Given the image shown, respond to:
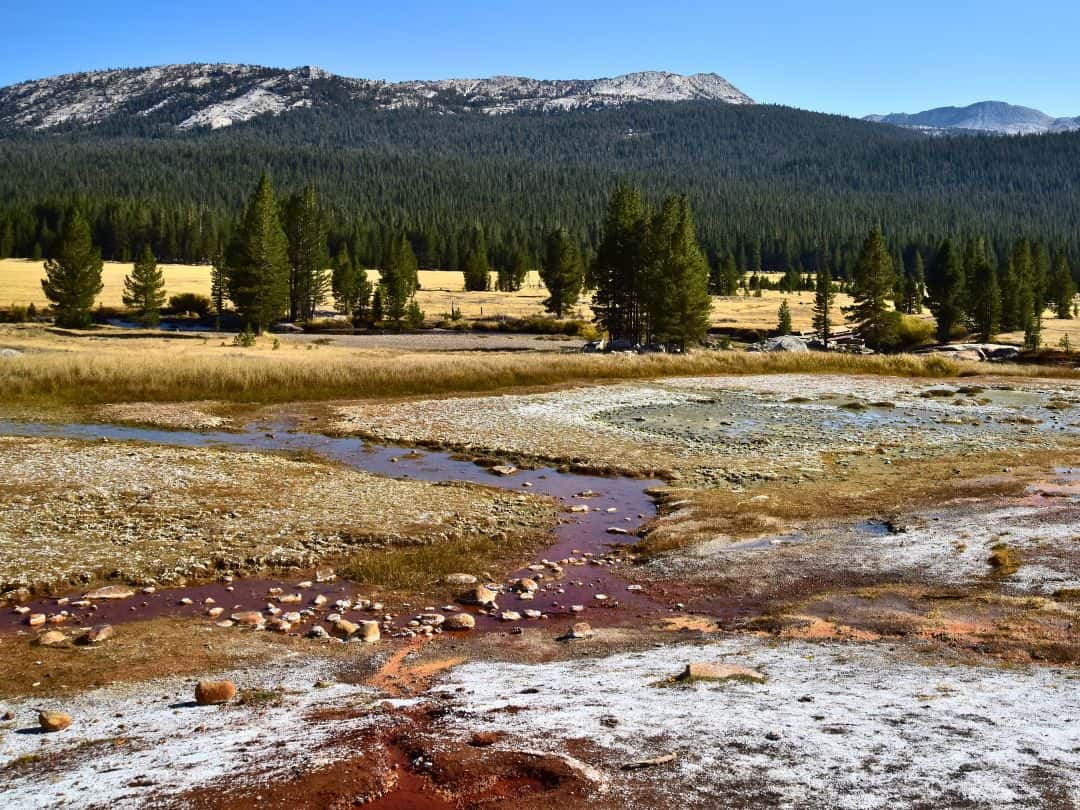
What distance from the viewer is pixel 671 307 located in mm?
64062

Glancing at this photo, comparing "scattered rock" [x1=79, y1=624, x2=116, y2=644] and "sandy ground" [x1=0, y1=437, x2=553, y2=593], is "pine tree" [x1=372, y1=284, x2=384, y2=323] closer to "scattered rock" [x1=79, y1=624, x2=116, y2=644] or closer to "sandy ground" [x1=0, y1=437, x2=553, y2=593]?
"sandy ground" [x1=0, y1=437, x2=553, y2=593]

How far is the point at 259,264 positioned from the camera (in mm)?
75125

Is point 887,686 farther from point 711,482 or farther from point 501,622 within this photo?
point 711,482

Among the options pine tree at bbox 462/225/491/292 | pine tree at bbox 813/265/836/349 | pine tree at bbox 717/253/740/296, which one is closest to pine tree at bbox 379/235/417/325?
pine tree at bbox 462/225/491/292

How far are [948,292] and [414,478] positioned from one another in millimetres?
78183

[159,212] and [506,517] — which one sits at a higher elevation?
[159,212]

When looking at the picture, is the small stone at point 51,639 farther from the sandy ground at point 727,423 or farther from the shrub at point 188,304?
the shrub at point 188,304

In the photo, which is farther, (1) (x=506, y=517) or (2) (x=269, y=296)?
(2) (x=269, y=296)

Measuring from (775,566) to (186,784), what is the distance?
11786mm

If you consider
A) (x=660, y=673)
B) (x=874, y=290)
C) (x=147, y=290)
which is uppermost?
(x=147, y=290)

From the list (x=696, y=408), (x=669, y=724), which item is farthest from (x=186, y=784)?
(x=696, y=408)

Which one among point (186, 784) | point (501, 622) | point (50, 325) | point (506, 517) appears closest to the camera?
point (186, 784)

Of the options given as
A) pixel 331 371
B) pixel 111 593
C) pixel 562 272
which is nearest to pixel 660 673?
pixel 111 593

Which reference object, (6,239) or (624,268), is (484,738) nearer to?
(624,268)
